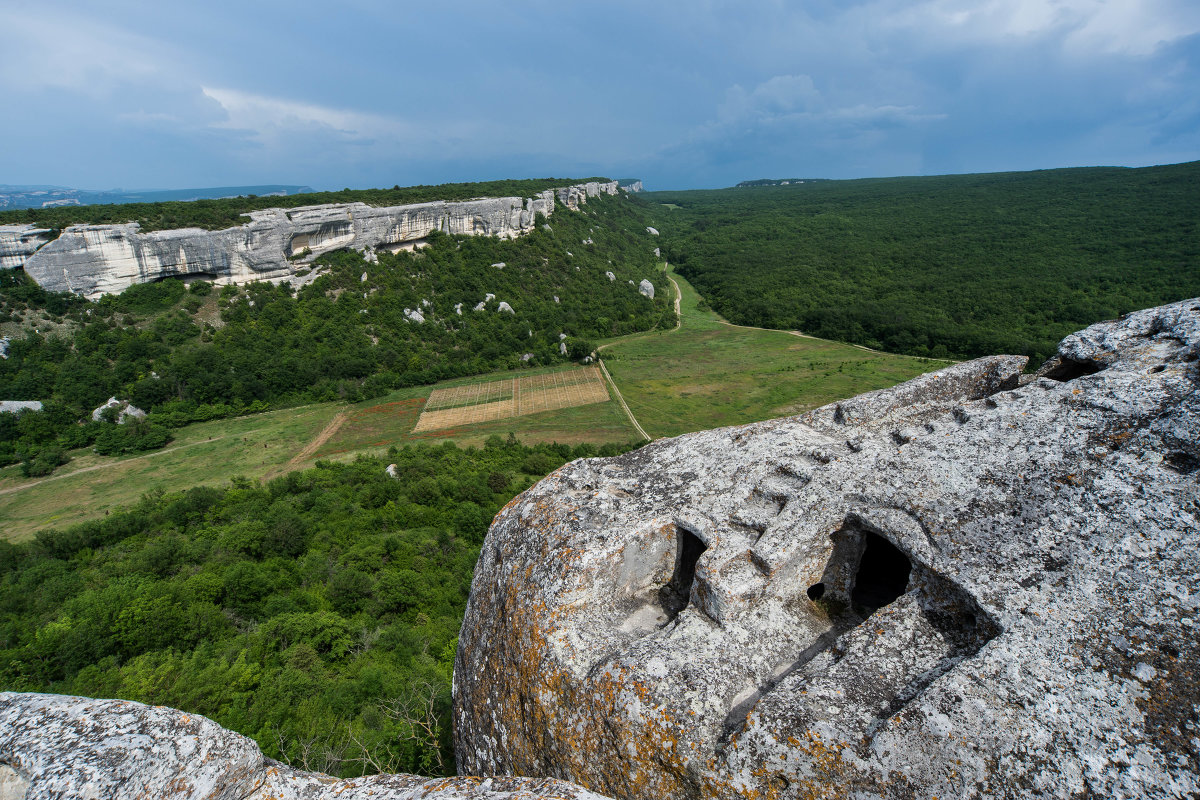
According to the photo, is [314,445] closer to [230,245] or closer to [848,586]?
[230,245]

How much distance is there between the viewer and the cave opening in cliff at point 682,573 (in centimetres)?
637

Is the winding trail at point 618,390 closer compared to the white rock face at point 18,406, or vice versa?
the white rock face at point 18,406

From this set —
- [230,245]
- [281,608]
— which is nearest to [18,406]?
[230,245]

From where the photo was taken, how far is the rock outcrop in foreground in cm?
392

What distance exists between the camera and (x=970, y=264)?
245 ft

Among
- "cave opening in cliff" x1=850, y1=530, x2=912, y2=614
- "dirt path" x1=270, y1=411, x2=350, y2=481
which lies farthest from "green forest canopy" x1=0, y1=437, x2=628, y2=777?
"cave opening in cliff" x1=850, y1=530, x2=912, y2=614

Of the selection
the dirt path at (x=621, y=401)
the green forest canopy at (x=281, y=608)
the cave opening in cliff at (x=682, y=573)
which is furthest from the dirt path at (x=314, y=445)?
the cave opening in cliff at (x=682, y=573)

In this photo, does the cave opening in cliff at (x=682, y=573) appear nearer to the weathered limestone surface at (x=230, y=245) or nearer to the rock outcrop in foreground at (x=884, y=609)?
the rock outcrop in foreground at (x=884, y=609)

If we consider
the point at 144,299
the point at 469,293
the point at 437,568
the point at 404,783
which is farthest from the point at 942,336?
the point at 144,299

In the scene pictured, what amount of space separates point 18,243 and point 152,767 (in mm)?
57013

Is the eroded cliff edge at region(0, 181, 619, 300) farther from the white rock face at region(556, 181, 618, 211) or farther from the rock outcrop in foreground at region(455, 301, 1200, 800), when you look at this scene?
the rock outcrop in foreground at region(455, 301, 1200, 800)

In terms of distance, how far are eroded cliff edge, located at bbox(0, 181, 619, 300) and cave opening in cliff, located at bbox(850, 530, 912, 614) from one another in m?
56.2

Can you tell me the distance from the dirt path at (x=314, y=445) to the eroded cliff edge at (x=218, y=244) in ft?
55.7

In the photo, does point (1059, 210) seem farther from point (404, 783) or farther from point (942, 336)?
point (404, 783)
